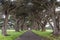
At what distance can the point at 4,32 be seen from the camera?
2550 centimetres

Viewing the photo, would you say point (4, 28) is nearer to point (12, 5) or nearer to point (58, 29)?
point (12, 5)

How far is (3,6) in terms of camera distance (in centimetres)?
2430

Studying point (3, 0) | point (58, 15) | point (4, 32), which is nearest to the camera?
point (3, 0)

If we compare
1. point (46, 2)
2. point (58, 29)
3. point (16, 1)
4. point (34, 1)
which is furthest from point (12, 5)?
point (58, 29)

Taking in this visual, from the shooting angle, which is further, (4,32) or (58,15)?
(58,15)

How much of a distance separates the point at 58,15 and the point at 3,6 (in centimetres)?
1057

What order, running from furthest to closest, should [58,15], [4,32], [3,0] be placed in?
1. [58,15]
2. [4,32]
3. [3,0]

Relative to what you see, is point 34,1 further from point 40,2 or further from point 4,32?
point 4,32

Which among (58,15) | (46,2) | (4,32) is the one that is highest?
(46,2)

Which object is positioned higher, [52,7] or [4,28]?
[52,7]

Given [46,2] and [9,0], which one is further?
[46,2]

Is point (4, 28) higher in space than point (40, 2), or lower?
lower

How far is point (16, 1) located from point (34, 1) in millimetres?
3221

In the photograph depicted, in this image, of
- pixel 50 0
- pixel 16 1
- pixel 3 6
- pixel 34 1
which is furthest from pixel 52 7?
pixel 3 6
